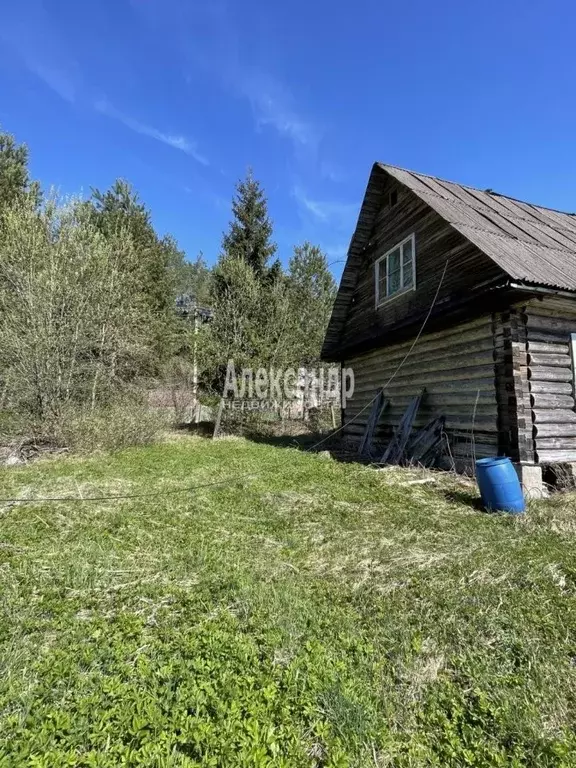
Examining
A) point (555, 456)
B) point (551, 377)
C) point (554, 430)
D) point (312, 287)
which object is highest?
point (312, 287)

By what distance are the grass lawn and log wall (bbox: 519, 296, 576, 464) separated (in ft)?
5.63

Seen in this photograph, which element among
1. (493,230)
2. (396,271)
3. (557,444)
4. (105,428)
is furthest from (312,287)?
(557,444)

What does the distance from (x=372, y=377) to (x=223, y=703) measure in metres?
10.0

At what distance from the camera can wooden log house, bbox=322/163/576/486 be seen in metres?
6.54

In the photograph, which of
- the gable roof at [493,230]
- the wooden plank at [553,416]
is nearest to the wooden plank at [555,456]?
the wooden plank at [553,416]

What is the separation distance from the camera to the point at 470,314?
24.0ft

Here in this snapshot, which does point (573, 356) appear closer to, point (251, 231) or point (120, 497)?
point (120, 497)

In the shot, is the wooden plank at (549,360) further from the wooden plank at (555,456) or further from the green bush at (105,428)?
the green bush at (105,428)

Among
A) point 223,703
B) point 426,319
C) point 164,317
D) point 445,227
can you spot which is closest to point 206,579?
point 223,703

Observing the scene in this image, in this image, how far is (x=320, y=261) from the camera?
27156 mm

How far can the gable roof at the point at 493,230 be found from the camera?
21.9ft

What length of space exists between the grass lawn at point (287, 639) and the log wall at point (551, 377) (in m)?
1.72

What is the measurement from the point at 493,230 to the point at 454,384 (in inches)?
126

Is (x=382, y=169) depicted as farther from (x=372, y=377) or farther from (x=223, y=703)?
(x=223, y=703)
